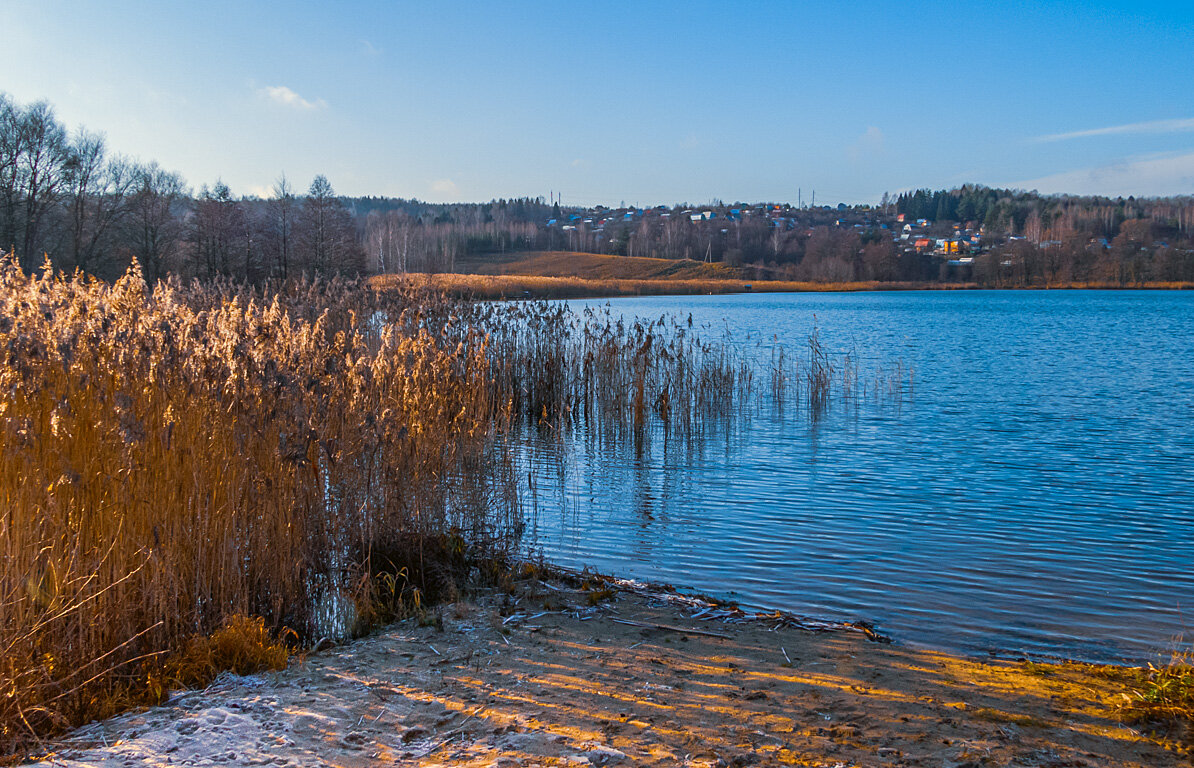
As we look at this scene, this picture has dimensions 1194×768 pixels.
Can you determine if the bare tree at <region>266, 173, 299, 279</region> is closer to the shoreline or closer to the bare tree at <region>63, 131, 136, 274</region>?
the bare tree at <region>63, 131, 136, 274</region>

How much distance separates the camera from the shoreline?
2971 millimetres

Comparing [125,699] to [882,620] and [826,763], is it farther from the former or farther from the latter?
[882,620]

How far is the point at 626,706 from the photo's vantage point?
3436 millimetres

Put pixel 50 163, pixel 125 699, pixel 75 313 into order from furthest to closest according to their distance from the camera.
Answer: pixel 50 163
pixel 75 313
pixel 125 699

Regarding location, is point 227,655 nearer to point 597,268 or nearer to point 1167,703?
point 1167,703

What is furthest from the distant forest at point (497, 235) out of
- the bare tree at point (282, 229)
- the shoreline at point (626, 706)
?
the shoreline at point (626, 706)

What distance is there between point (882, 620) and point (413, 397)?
389 cm

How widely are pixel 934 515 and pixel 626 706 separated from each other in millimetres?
5489

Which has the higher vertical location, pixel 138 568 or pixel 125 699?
pixel 138 568

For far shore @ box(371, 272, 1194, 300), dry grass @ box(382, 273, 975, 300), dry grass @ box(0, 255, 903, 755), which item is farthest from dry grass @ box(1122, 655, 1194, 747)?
far shore @ box(371, 272, 1194, 300)

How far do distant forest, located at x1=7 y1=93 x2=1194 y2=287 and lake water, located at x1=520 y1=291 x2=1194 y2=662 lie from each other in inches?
699

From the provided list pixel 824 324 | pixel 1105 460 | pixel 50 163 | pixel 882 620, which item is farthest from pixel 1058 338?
pixel 50 163

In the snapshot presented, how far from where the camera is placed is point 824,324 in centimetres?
3388

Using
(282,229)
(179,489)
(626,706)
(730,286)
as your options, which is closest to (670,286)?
(730,286)
